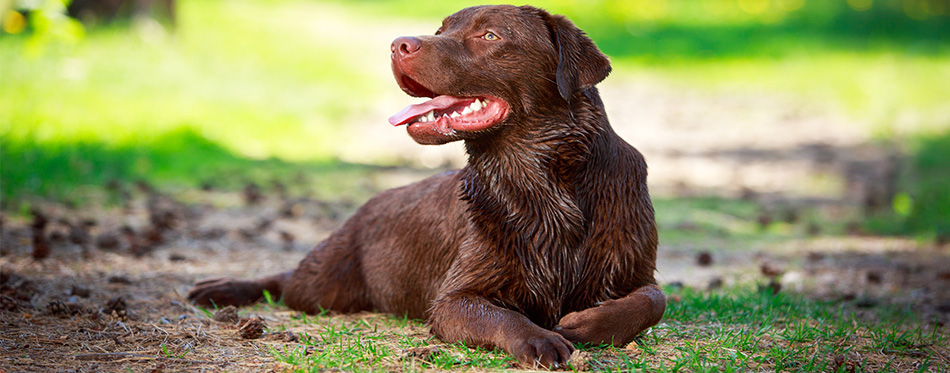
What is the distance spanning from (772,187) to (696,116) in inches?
217

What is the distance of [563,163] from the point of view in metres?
4.47

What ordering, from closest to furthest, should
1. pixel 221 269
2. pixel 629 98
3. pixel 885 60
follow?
pixel 221 269 → pixel 629 98 → pixel 885 60

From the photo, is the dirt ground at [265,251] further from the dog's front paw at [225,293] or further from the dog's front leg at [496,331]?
the dog's front leg at [496,331]

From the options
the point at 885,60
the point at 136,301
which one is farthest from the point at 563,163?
the point at 885,60

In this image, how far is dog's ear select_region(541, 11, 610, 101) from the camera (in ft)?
14.3

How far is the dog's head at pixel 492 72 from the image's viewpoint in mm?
4305

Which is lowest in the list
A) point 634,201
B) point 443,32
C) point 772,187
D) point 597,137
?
point 772,187

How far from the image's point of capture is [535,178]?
446 cm

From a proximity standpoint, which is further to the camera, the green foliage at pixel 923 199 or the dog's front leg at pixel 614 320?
the green foliage at pixel 923 199

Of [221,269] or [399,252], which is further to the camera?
[221,269]

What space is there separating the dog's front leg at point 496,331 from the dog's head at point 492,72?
0.83 m

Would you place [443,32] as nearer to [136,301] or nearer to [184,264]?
[136,301]

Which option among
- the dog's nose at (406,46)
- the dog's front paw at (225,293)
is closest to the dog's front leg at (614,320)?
the dog's nose at (406,46)

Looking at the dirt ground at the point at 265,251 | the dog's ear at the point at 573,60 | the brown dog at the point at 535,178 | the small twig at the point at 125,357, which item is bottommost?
the dirt ground at the point at 265,251
